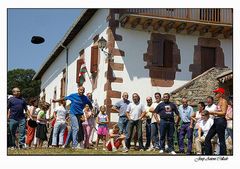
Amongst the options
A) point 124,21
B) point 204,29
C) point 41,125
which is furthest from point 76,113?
point 204,29

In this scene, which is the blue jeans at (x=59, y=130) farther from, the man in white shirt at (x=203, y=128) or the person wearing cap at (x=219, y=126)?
the person wearing cap at (x=219, y=126)

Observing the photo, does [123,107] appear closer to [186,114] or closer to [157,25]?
[186,114]

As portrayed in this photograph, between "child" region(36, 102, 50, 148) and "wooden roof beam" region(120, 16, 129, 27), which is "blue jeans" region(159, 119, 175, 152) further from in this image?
"wooden roof beam" region(120, 16, 129, 27)

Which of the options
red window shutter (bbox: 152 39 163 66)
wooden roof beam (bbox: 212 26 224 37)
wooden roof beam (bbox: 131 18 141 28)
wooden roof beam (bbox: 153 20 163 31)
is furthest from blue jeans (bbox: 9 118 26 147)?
wooden roof beam (bbox: 212 26 224 37)

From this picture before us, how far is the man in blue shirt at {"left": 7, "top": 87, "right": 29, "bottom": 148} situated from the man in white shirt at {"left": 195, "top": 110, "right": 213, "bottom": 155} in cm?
424

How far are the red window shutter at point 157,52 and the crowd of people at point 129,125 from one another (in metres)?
4.67

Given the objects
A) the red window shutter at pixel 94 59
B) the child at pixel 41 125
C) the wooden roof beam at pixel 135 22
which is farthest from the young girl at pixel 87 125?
the red window shutter at pixel 94 59

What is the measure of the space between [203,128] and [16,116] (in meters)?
4.48

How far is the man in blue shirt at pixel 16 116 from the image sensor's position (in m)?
11.9

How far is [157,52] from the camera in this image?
17.9 metres

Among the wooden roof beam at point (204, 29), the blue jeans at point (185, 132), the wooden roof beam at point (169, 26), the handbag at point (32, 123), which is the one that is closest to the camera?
the blue jeans at point (185, 132)
